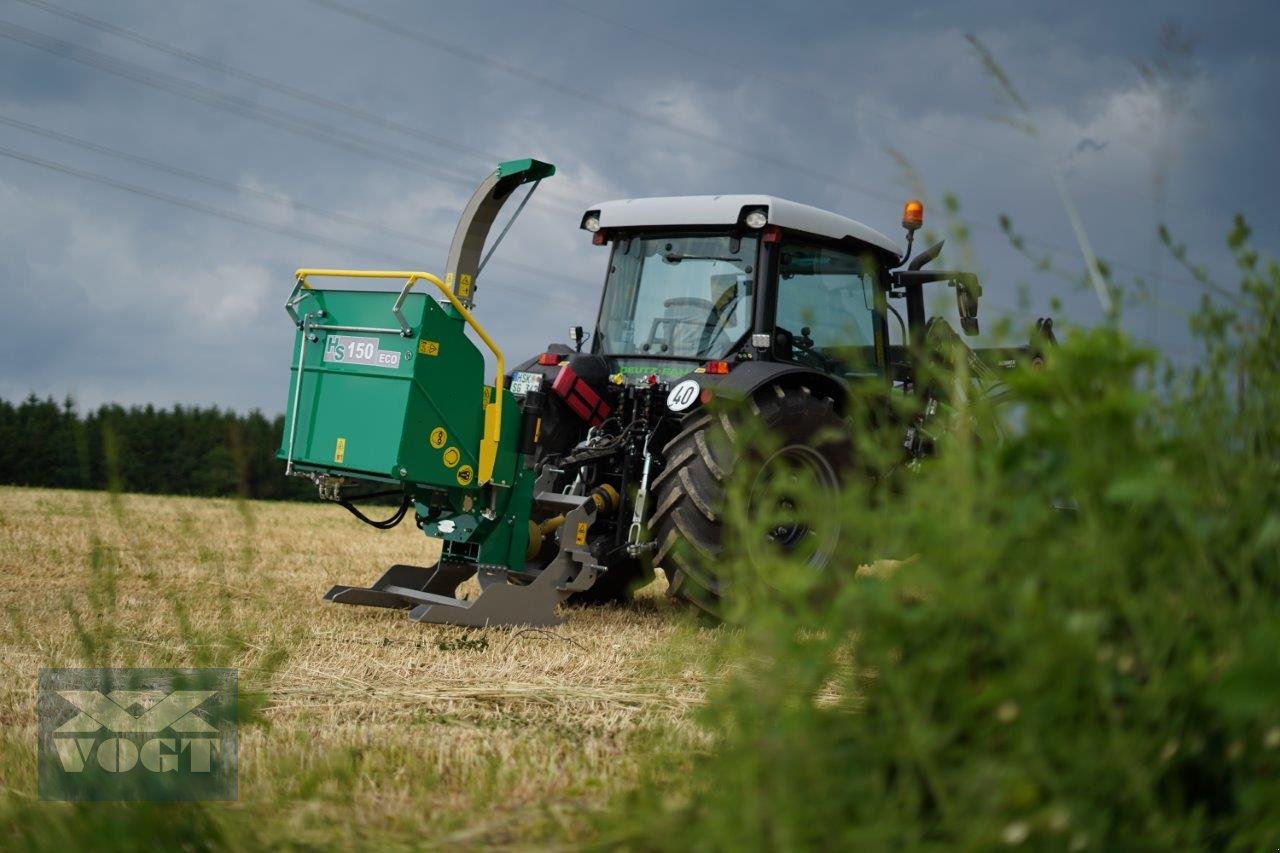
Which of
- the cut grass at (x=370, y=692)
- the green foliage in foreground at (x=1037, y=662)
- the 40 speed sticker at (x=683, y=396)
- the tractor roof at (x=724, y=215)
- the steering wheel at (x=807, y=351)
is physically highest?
the tractor roof at (x=724, y=215)

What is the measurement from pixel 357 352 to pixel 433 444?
618 mm

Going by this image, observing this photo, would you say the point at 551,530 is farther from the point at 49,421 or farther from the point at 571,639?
the point at 49,421

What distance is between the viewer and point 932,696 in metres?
1.65

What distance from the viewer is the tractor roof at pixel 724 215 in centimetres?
617

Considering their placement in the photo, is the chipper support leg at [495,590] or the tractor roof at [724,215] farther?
the tractor roof at [724,215]

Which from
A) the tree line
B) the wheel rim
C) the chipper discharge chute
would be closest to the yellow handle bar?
the chipper discharge chute

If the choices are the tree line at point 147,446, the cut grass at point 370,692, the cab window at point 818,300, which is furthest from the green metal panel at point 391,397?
the tree line at point 147,446

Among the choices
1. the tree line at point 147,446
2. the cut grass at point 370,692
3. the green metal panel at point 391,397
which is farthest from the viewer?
the tree line at point 147,446

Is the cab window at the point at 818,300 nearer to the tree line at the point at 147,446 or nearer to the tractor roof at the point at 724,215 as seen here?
the tractor roof at the point at 724,215

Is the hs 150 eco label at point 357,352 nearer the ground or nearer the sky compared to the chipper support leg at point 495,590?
nearer the sky

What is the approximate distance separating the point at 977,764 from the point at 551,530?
189 inches

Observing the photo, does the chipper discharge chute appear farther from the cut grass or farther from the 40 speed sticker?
the 40 speed sticker

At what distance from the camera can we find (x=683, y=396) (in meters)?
5.62

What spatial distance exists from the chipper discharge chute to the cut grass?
0.24 metres
